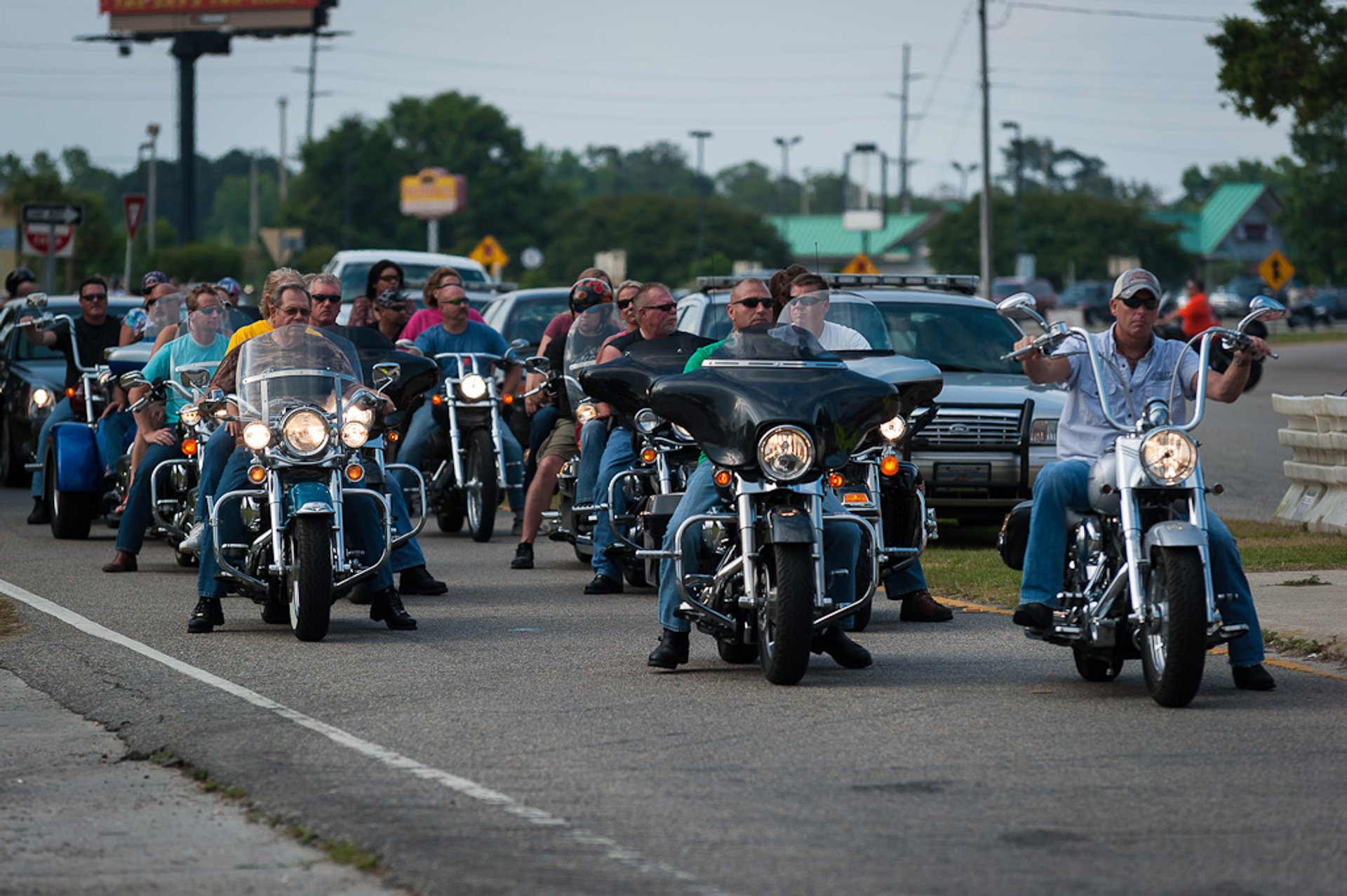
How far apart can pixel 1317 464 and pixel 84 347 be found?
960 centimetres

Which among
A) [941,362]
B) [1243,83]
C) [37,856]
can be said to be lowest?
[37,856]

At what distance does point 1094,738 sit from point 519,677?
265 cm

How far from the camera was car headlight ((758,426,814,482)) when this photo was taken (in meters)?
8.73

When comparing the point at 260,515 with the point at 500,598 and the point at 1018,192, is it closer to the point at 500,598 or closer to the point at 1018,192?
the point at 500,598

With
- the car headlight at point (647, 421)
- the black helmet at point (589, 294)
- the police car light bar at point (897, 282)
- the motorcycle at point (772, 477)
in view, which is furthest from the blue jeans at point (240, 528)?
the police car light bar at point (897, 282)

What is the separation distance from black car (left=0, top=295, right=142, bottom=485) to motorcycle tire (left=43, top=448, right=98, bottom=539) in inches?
183

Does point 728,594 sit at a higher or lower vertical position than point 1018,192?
lower

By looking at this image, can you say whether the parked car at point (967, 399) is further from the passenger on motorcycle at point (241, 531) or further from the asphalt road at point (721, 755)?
the passenger on motorcycle at point (241, 531)

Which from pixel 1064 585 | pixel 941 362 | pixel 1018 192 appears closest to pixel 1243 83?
pixel 941 362

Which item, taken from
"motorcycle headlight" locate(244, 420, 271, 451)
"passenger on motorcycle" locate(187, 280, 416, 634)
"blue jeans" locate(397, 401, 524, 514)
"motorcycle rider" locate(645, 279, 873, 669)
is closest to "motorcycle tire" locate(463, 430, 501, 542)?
"blue jeans" locate(397, 401, 524, 514)

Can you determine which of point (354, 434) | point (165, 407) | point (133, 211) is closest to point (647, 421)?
point (354, 434)

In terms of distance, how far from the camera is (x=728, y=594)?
9141mm

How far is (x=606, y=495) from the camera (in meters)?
12.8

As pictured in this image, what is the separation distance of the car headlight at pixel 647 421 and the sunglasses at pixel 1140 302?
266 cm
